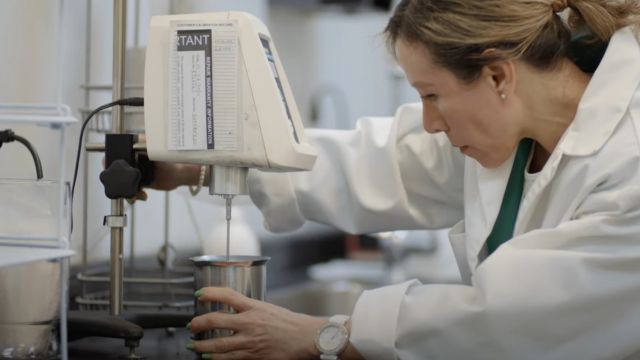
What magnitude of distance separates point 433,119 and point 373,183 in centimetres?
34

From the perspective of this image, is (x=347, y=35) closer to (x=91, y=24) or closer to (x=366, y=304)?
(x=91, y=24)

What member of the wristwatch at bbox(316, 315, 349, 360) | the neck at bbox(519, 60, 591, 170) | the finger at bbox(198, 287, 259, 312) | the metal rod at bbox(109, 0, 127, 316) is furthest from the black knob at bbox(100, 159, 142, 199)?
the neck at bbox(519, 60, 591, 170)

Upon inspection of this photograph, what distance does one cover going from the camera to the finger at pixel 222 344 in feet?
4.27

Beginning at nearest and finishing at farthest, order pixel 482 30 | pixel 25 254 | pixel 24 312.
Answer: pixel 25 254, pixel 24 312, pixel 482 30

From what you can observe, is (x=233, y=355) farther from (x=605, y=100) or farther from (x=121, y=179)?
(x=605, y=100)

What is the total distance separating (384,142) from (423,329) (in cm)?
52

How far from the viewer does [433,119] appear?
1.43 metres

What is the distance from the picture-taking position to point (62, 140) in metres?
1.16

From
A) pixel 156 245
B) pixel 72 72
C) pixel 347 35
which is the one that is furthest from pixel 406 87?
pixel 72 72

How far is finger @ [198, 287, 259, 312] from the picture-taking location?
51.3 inches

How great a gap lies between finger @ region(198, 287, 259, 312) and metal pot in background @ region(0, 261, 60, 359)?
0.22 metres

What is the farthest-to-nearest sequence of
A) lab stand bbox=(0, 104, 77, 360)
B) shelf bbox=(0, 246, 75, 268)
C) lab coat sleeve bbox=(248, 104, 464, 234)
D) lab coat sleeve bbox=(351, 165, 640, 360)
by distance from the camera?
lab coat sleeve bbox=(248, 104, 464, 234) < lab coat sleeve bbox=(351, 165, 640, 360) < lab stand bbox=(0, 104, 77, 360) < shelf bbox=(0, 246, 75, 268)

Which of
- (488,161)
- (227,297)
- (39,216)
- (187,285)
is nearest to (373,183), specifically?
(488,161)

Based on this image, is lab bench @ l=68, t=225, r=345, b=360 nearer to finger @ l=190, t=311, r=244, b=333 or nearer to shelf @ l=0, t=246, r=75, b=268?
finger @ l=190, t=311, r=244, b=333
